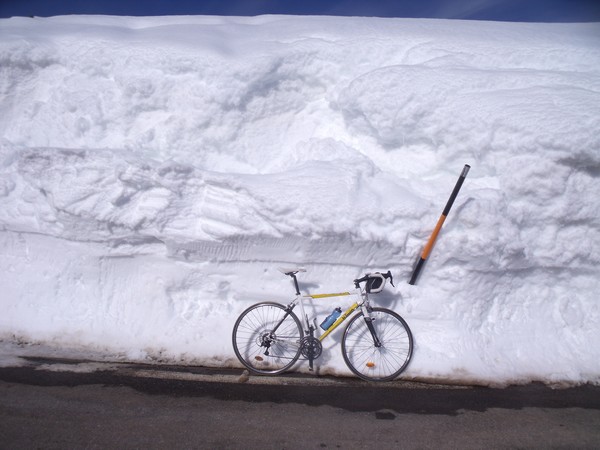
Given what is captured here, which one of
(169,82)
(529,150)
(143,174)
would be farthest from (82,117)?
(529,150)

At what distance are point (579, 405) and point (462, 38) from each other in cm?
668

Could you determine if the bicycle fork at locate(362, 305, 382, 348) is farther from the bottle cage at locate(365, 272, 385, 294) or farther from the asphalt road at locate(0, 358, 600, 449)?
the asphalt road at locate(0, 358, 600, 449)

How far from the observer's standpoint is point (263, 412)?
13.5 feet

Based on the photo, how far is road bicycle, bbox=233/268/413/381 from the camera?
15.7ft

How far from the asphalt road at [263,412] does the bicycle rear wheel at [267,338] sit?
257 millimetres

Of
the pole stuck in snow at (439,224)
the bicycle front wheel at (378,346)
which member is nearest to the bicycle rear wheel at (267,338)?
the bicycle front wheel at (378,346)

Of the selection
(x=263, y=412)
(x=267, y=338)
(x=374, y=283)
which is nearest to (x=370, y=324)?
(x=374, y=283)

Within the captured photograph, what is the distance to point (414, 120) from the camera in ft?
20.4

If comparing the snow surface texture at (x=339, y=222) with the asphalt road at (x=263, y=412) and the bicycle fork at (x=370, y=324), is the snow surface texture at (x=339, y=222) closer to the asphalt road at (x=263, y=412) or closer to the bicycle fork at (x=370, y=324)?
the asphalt road at (x=263, y=412)

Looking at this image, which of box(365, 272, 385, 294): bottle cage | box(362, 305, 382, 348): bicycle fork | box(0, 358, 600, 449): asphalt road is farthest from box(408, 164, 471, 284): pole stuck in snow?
box(0, 358, 600, 449): asphalt road

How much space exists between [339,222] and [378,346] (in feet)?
5.57

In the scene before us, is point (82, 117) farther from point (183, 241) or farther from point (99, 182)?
point (183, 241)

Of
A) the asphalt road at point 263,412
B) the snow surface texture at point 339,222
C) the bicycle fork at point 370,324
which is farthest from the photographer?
the snow surface texture at point 339,222

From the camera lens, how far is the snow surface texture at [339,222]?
5266 millimetres
